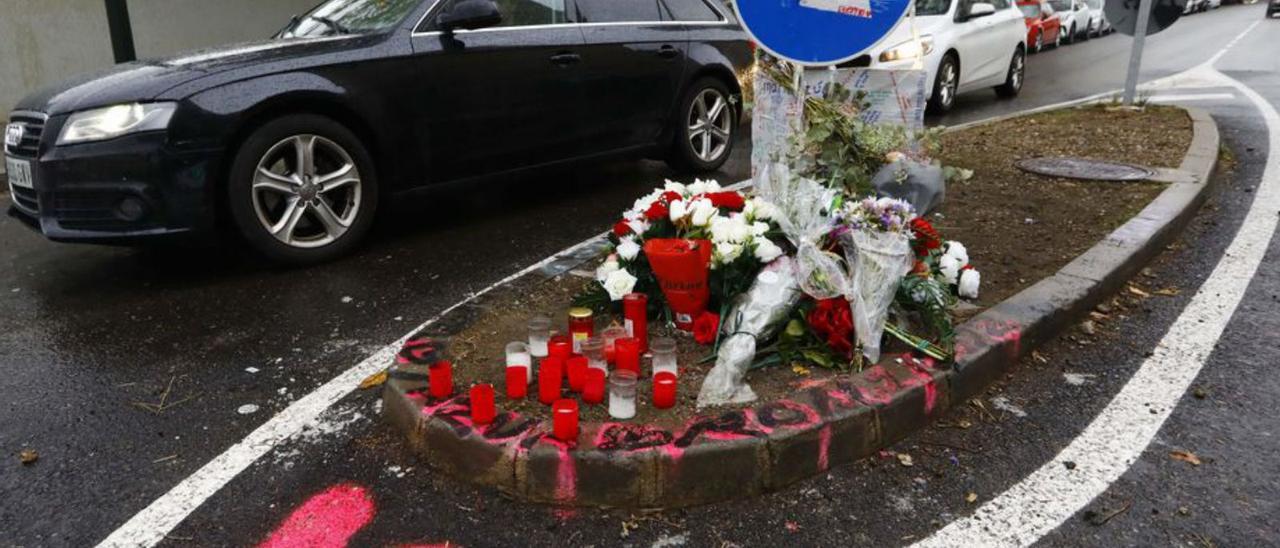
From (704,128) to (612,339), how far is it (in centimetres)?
416

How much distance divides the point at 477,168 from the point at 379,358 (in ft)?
6.75

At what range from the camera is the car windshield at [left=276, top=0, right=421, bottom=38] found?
5.18m

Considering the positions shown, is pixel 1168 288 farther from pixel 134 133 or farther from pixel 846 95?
pixel 134 133

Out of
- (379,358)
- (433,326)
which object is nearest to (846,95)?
(433,326)

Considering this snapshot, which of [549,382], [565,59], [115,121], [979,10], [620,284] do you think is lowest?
[549,382]

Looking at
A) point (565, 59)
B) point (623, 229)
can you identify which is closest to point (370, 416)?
point (623, 229)

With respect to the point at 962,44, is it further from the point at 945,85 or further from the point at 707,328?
the point at 707,328

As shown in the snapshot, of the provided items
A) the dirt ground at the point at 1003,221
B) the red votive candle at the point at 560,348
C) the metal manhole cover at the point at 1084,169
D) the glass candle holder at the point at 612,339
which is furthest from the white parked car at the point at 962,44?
the red votive candle at the point at 560,348

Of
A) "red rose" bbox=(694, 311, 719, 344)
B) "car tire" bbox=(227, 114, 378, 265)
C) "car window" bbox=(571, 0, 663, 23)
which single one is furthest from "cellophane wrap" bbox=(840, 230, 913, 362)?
"car window" bbox=(571, 0, 663, 23)

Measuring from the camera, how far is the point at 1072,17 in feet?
85.4

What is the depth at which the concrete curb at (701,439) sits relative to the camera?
8.37 feet

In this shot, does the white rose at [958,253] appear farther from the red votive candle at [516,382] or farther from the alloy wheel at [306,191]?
the alloy wheel at [306,191]

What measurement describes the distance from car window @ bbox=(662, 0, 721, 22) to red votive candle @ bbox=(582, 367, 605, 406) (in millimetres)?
4468

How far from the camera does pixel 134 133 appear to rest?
4.23 meters
